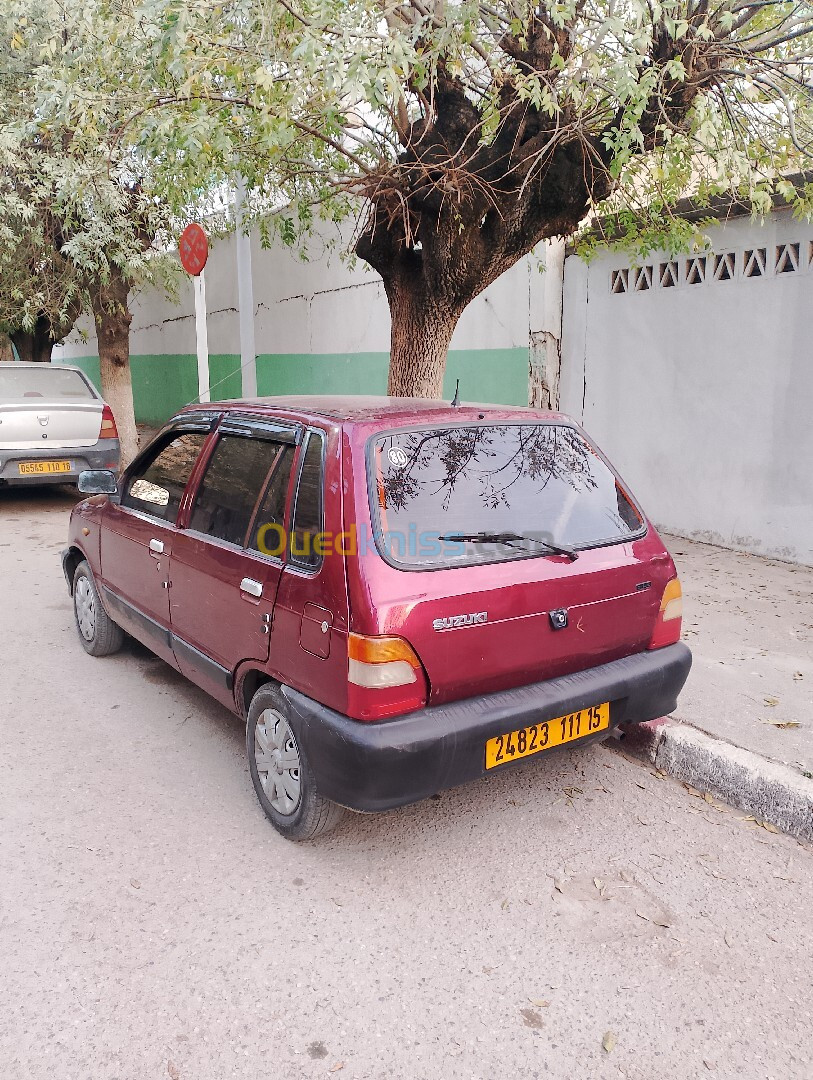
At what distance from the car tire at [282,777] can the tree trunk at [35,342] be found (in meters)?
13.0

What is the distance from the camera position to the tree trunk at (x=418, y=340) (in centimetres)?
687

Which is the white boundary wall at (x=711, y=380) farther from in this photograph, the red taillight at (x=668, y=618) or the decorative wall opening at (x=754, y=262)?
the red taillight at (x=668, y=618)

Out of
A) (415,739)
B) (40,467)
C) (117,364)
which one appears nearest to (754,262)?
(415,739)

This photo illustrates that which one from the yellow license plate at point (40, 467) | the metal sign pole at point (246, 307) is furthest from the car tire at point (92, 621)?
the metal sign pole at point (246, 307)

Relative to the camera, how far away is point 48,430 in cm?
918

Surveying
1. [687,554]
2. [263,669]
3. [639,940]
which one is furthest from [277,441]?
[687,554]

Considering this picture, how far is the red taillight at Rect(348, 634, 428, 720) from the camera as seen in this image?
267 centimetres

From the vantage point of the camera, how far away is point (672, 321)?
7.70 metres

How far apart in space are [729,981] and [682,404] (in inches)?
237

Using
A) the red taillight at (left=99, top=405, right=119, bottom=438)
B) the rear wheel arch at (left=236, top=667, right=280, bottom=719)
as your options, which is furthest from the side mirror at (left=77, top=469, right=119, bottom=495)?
the red taillight at (left=99, top=405, right=119, bottom=438)

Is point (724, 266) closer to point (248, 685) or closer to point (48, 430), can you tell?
point (248, 685)

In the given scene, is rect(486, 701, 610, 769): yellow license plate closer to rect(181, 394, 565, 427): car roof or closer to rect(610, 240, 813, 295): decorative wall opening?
rect(181, 394, 565, 427): car roof

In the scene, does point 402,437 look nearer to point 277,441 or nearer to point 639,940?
point 277,441

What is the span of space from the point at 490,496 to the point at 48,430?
748 cm
